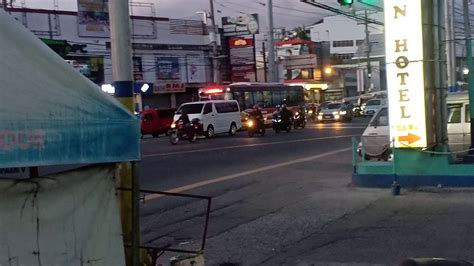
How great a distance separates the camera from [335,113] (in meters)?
47.4

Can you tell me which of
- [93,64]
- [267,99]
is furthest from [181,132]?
[93,64]

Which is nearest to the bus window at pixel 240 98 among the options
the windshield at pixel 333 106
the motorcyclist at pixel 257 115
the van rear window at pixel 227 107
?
the van rear window at pixel 227 107

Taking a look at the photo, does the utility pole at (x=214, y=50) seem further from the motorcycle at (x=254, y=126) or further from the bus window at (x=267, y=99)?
the motorcycle at (x=254, y=126)

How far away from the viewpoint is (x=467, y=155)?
1356 cm

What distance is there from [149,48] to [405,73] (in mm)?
43002

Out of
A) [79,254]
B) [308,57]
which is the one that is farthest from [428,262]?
[308,57]

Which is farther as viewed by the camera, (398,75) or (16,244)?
(398,75)

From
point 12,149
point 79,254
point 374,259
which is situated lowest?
point 374,259

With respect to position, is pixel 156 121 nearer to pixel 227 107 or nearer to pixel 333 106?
pixel 227 107

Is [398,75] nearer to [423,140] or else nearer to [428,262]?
[423,140]

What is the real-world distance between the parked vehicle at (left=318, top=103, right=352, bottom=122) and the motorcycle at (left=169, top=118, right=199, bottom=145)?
18.5 meters

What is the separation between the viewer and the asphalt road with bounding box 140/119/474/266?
8484mm

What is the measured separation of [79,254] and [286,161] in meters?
14.8

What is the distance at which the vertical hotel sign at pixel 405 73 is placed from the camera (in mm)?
13180
